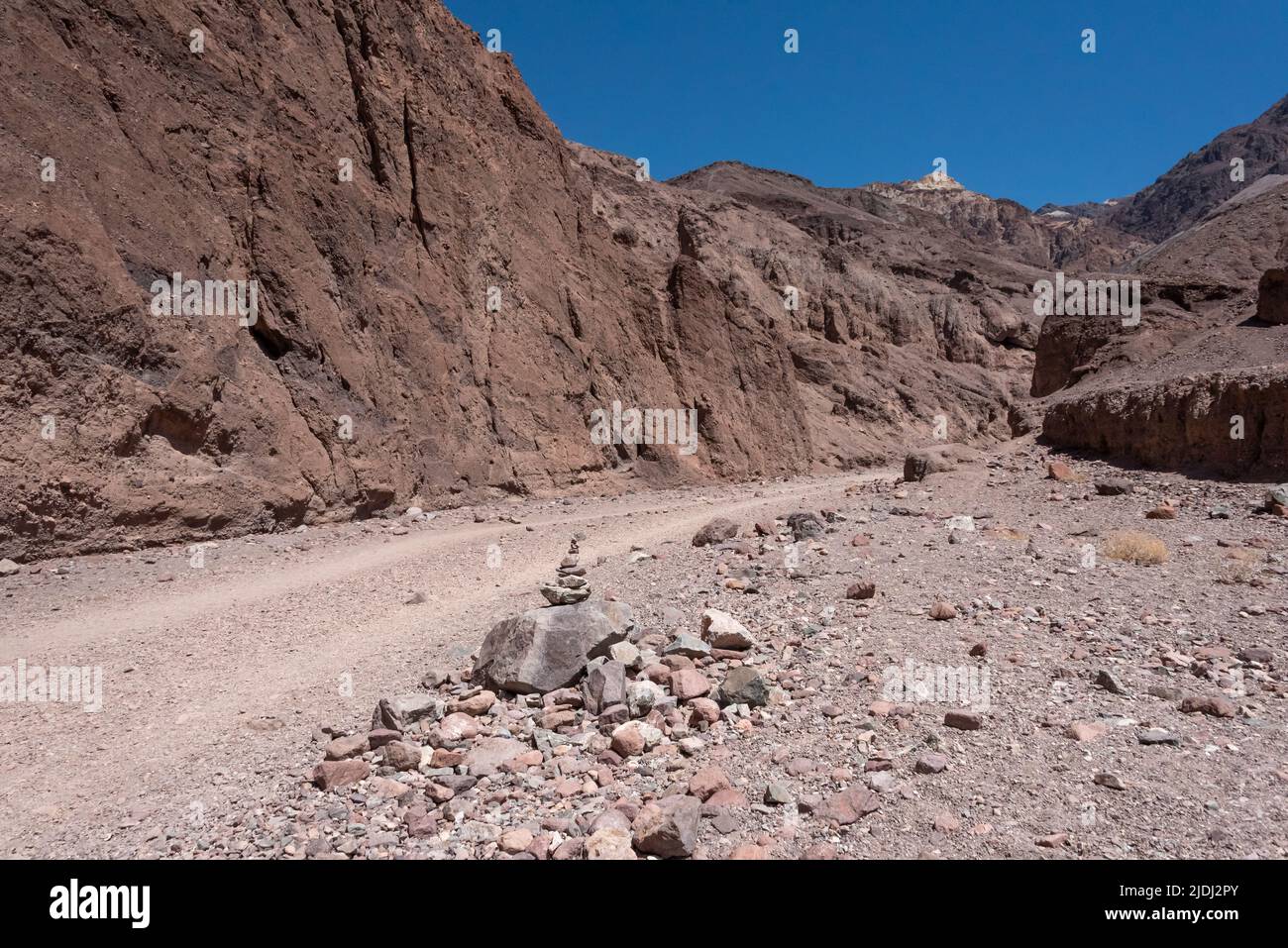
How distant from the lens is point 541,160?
19.1 m

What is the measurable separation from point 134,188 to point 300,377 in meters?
3.51

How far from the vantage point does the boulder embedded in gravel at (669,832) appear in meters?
3.00

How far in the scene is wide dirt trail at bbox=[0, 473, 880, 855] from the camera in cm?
397

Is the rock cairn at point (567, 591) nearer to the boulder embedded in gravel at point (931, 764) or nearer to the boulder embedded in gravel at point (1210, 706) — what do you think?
the boulder embedded in gravel at point (931, 764)

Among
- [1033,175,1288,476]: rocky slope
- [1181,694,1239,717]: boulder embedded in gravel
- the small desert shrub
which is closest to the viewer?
[1181,694,1239,717]: boulder embedded in gravel

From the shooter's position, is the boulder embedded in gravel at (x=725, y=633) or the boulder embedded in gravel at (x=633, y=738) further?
the boulder embedded in gravel at (x=725, y=633)

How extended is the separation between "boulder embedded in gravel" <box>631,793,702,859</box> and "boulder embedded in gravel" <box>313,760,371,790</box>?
65.7 inches

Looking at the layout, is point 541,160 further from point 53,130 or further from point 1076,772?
point 1076,772

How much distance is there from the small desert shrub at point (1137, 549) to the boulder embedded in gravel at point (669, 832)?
6435 mm
